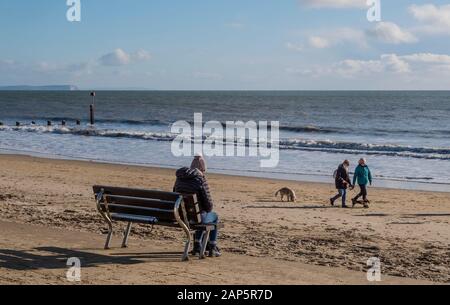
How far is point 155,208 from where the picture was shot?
27.9 ft

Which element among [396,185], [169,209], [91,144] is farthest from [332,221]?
[91,144]

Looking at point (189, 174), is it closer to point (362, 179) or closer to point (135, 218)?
point (135, 218)

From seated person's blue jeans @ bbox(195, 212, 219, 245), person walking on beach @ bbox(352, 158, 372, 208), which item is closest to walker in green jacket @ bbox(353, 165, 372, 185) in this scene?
person walking on beach @ bbox(352, 158, 372, 208)

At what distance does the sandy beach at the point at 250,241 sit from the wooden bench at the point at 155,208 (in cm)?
45

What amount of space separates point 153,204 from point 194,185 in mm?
621

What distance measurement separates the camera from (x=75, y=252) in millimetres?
8750

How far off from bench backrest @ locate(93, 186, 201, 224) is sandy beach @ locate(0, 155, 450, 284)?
56 cm

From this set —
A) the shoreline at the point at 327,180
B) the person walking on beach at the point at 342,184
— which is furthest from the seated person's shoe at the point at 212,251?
the shoreline at the point at 327,180

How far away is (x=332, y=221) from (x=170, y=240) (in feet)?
12.6

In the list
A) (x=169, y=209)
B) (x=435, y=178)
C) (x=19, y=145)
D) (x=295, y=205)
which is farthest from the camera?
(x=19, y=145)

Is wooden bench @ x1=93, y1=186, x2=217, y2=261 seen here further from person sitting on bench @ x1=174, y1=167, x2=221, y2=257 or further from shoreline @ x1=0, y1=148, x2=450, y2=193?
shoreline @ x1=0, y1=148, x2=450, y2=193

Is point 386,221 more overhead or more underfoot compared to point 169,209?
more underfoot

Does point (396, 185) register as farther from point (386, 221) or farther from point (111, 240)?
point (111, 240)

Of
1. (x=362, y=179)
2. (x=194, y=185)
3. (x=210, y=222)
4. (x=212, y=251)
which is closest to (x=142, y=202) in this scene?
(x=194, y=185)
